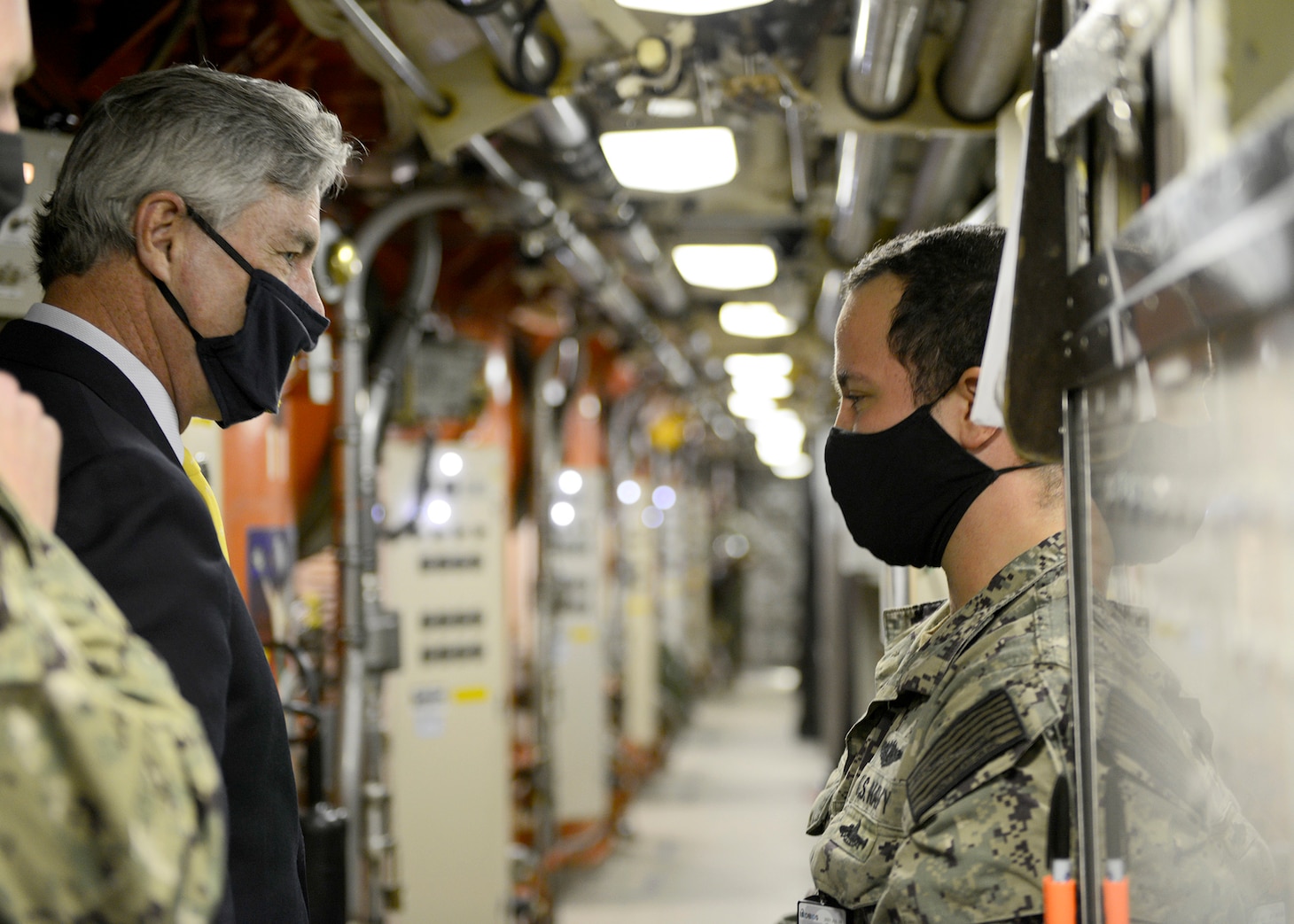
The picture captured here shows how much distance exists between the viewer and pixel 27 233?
6.22 feet

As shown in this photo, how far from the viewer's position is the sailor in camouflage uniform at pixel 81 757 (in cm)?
79

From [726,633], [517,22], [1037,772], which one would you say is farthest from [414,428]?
[726,633]

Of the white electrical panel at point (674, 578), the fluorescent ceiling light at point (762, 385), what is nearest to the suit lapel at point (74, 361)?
the fluorescent ceiling light at point (762, 385)

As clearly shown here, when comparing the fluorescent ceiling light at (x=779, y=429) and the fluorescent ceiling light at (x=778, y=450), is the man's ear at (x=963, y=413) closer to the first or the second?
the fluorescent ceiling light at (x=779, y=429)

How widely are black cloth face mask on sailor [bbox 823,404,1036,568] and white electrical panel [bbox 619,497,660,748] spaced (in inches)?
254

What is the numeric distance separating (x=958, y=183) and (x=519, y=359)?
3.16 metres

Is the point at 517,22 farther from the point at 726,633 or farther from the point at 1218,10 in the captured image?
the point at 726,633

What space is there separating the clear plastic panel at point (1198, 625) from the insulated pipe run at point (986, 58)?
1218 mm

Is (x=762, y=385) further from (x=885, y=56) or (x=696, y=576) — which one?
(x=696, y=576)

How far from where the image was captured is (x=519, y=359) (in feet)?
19.1

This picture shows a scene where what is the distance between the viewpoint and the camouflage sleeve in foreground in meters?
0.79

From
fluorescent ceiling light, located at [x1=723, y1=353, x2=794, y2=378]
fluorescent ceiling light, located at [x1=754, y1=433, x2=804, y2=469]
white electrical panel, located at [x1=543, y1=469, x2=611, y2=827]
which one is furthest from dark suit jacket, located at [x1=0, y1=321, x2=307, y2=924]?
fluorescent ceiling light, located at [x1=754, y1=433, x2=804, y2=469]

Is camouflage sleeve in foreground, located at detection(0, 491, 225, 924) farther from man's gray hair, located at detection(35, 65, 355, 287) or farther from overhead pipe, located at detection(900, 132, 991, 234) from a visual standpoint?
overhead pipe, located at detection(900, 132, 991, 234)

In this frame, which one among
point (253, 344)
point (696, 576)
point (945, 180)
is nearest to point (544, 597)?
point (945, 180)
